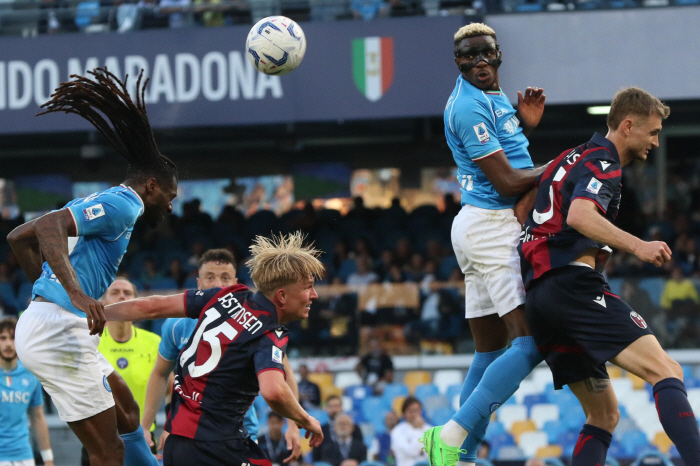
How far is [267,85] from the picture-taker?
1227 cm

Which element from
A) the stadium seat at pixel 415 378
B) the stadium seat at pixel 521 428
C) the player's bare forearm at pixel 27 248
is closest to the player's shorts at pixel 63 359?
the player's bare forearm at pixel 27 248

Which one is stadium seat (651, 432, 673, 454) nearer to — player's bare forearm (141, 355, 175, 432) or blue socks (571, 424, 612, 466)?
blue socks (571, 424, 612, 466)

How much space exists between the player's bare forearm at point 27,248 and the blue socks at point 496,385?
238 cm

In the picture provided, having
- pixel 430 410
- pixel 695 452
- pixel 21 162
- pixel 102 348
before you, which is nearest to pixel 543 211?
pixel 695 452

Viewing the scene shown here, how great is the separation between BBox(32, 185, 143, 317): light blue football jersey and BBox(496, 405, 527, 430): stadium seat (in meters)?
7.17

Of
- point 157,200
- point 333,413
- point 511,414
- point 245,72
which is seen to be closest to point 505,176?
point 157,200

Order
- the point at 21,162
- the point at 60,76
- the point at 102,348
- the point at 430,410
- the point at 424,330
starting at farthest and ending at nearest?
the point at 21,162 < the point at 60,76 < the point at 424,330 < the point at 430,410 < the point at 102,348

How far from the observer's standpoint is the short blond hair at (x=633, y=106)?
434cm

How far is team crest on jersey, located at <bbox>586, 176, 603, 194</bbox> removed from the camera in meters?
4.13

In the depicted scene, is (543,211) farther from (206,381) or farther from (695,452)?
(206,381)

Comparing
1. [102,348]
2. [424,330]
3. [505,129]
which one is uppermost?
[505,129]

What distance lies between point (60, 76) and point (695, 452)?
10559 millimetres

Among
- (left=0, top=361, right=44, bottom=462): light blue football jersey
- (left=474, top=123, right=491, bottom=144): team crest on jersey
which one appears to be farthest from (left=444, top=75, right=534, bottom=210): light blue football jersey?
(left=0, top=361, right=44, bottom=462): light blue football jersey

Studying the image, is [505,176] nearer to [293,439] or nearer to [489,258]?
[489,258]
